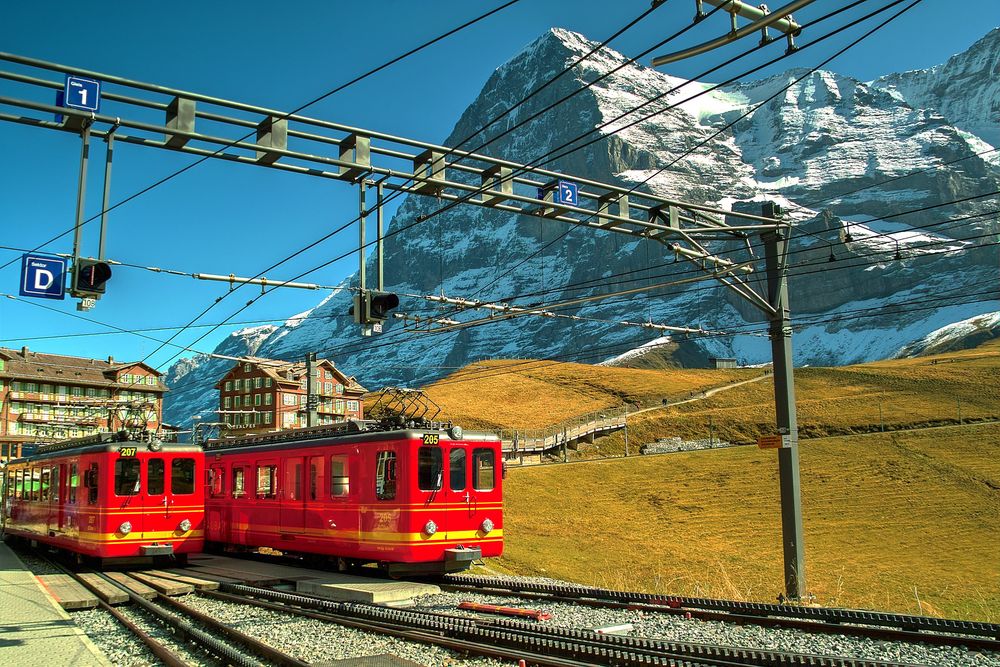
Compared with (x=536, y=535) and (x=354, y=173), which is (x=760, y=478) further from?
(x=354, y=173)

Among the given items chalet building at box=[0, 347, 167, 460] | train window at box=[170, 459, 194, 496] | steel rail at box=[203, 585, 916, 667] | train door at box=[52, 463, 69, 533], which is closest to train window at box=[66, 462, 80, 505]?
train door at box=[52, 463, 69, 533]

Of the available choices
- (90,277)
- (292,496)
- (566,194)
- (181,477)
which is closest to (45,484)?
(181,477)

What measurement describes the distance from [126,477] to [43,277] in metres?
7.33

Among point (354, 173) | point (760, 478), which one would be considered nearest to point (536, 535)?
point (760, 478)

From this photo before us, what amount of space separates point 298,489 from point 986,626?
1354cm

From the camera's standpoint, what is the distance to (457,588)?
15.6m

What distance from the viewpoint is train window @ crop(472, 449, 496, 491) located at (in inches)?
665

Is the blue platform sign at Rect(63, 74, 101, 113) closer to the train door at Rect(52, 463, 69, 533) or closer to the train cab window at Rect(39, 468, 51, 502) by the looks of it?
the train door at Rect(52, 463, 69, 533)

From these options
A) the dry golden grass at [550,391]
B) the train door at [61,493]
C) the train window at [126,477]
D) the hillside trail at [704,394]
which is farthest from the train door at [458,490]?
the hillside trail at [704,394]

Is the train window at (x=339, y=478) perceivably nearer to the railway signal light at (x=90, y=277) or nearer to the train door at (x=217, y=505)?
the train door at (x=217, y=505)

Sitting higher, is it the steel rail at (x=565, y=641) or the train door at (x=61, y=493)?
the train door at (x=61, y=493)

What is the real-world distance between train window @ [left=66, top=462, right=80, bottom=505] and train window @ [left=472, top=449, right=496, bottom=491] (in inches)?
387

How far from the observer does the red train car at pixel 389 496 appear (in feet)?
51.8

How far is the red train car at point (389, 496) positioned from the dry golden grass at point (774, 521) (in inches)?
165
